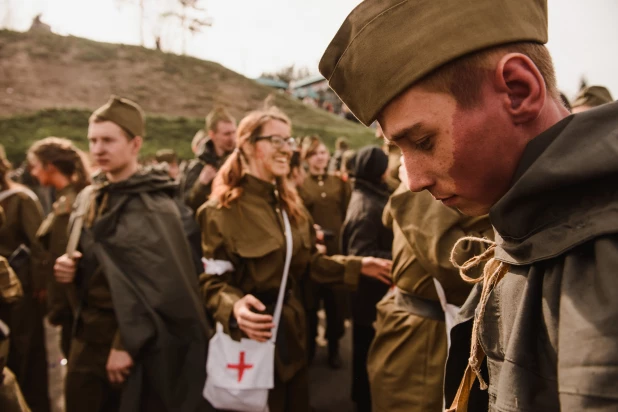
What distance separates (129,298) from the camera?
2.88 metres

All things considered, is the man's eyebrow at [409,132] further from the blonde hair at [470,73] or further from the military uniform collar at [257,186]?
the military uniform collar at [257,186]

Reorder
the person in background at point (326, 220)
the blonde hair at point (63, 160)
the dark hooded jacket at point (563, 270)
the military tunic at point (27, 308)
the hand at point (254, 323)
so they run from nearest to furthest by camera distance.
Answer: the dark hooded jacket at point (563, 270)
the hand at point (254, 323)
the military tunic at point (27, 308)
the blonde hair at point (63, 160)
the person in background at point (326, 220)

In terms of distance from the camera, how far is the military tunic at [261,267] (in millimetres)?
2762

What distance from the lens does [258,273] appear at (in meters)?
2.80

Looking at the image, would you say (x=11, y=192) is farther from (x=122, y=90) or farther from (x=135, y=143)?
(x=122, y=90)

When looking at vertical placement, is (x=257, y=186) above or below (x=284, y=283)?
above

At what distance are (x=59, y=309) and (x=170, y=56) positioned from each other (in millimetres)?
38324

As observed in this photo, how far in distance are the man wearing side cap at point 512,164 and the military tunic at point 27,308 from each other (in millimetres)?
3837

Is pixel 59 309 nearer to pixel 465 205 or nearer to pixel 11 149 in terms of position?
pixel 465 205

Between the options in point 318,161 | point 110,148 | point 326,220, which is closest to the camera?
point 110,148

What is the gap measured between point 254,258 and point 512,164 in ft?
6.86

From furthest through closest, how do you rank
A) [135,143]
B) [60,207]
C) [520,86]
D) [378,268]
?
1. [60,207]
2. [135,143]
3. [378,268]
4. [520,86]

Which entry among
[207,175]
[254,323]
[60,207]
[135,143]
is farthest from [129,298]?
[207,175]

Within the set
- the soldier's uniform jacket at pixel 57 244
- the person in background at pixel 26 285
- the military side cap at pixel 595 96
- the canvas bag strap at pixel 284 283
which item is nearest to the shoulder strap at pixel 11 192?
the person in background at pixel 26 285
